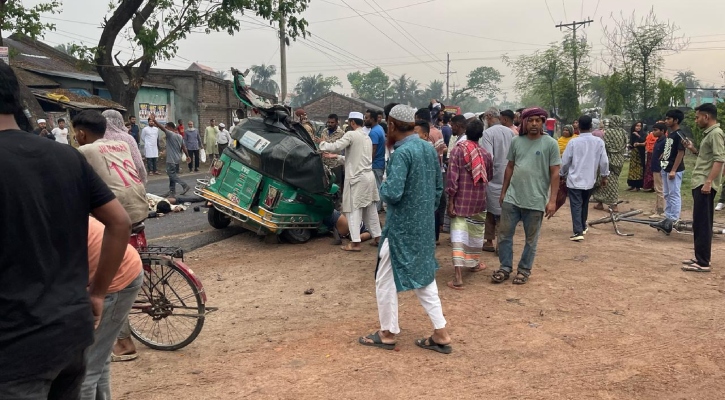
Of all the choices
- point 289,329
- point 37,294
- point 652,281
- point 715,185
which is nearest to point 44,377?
point 37,294

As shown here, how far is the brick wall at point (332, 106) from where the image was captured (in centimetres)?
5425

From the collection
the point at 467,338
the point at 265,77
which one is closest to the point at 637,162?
the point at 467,338

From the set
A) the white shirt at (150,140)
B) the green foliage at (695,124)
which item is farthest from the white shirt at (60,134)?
the green foliage at (695,124)

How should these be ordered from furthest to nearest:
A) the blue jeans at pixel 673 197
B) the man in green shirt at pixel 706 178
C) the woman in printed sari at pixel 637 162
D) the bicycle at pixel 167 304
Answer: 1. the woman in printed sari at pixel 637 162
2. the blue jeans at pixel 673 197
3. the man in green shirt at pixel 706 178
4. the bicycle at pixel 167 304

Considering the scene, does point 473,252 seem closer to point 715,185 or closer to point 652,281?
point 652,281

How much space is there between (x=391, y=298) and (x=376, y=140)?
13.8ft

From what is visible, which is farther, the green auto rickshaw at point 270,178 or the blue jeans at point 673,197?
the blue jeans at point 673,197

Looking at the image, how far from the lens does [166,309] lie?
437 centimetres

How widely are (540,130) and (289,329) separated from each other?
3.11m

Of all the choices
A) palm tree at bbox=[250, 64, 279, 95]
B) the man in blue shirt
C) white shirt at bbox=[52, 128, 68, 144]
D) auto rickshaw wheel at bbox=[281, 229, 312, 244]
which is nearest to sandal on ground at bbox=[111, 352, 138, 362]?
auto rickshaw wheel at bbox=[281, 229, 312, 244]

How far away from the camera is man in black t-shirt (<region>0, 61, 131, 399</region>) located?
5.82 ft

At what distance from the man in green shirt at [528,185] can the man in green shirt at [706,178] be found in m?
1.65

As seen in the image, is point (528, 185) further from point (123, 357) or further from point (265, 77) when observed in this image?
point (265, 77)

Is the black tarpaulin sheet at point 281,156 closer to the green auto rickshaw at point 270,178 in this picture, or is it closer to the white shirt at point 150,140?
the green auto rickshaw at point 270,178
